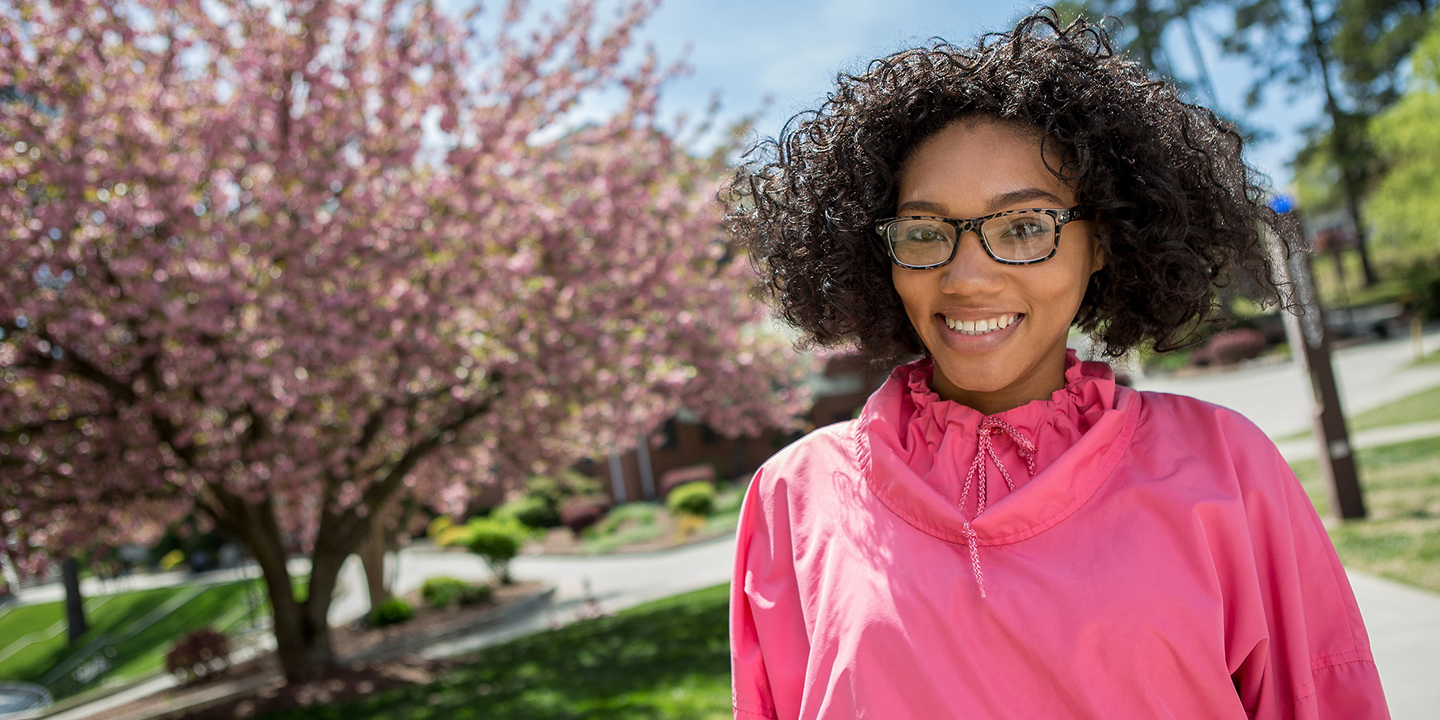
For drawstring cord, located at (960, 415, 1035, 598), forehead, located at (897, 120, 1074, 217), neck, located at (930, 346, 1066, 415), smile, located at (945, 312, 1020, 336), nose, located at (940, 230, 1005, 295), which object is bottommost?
drawstring cord, located at (960, 415, 1035, 598)

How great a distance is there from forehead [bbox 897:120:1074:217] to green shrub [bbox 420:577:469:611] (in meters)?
13.3

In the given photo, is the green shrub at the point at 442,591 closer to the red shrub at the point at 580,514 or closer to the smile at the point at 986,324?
the red shrub at the point at 580,514

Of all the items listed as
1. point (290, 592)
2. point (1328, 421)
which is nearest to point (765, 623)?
point (1328, 421)

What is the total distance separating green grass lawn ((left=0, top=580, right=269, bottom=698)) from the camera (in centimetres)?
1272

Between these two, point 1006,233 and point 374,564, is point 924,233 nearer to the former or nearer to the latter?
point 1006,233

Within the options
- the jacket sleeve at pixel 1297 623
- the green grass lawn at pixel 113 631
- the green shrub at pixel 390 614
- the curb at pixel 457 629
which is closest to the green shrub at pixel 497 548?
the curb at pixel 457 629

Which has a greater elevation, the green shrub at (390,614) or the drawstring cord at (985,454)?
the drawstring cord at (985,454)

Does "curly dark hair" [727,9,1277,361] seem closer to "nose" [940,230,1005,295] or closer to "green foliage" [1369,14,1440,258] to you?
"nose" [940,230,1005,295]

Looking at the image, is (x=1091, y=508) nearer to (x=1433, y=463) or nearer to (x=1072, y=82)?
(x=1072, y=82)

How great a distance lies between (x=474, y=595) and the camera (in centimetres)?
1356

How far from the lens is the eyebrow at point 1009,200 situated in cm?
138

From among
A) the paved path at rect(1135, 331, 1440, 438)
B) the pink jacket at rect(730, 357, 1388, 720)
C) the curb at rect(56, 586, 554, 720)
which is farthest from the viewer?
the paved path at rect(1135, 331, 1440, 438)

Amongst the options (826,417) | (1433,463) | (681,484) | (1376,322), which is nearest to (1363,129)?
(1376,322)

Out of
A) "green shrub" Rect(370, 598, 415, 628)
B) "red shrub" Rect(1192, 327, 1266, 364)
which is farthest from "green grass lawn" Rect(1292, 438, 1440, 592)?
"red shrub" Rect(1192, 327, 1266, 364)
